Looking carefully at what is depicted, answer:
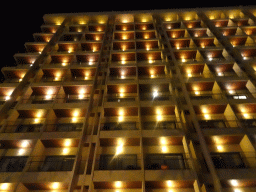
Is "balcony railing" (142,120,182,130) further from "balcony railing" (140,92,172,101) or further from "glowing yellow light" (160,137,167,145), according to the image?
"balcony railing" (140,92,172,101)

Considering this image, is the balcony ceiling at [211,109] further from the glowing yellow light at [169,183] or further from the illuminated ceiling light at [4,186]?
the illuminated ceiling light at [4,186]

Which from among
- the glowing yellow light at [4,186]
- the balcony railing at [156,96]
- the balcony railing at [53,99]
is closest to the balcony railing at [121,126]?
the balcony railing at [156,96]

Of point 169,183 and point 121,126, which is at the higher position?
point 121,126

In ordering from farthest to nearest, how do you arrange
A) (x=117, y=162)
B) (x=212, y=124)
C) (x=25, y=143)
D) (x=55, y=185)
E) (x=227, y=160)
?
(x=212, y=124) < (x=25, y=143) < (x=117, y=162) < (x=227, y=160) < (x=55, y=185)

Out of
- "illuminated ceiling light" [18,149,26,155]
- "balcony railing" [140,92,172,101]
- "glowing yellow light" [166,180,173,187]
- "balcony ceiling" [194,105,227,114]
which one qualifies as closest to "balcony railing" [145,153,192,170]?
"glowing yellow light" [166,180,173,187]

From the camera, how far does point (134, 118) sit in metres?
18.5

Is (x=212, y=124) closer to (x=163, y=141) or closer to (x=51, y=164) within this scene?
(x=163, y=141)

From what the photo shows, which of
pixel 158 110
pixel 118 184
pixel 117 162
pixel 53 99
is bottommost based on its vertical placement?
pixel 118 184

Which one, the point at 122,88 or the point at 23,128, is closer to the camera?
the point at 23,128

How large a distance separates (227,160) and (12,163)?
15408 mm

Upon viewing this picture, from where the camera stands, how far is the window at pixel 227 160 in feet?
48.6

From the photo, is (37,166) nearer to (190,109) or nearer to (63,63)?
(190,109)

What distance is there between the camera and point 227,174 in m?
13.1

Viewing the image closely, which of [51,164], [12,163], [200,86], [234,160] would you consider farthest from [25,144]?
[200,86]
